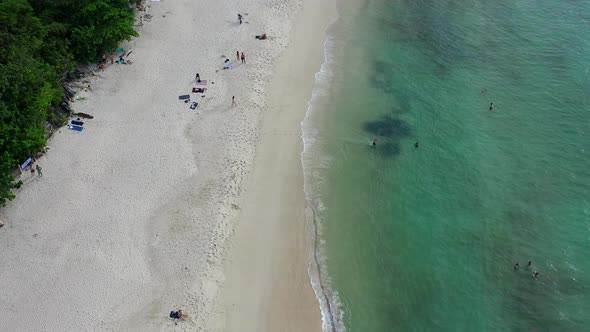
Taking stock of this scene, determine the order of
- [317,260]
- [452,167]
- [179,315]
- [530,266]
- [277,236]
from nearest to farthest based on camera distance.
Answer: [179,315] < [317,260] < [530,266] < [277,236] < [452,167]

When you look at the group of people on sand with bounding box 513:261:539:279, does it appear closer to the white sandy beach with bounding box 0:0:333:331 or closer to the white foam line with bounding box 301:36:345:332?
the white foam line with bounding box 301:36:345:332

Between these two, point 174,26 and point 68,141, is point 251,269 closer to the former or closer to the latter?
point 68,141

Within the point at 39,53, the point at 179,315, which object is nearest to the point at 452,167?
the point at 179,315

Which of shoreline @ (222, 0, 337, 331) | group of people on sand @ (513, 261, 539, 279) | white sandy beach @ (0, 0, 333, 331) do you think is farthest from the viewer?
group of people on sand @ (513, 261, 539, 279)

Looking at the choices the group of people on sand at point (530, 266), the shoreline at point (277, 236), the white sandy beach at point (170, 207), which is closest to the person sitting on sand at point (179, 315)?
the white sandy beach at point (170, 207)

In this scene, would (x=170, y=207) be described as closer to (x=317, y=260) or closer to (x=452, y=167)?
(x=317, y=260)

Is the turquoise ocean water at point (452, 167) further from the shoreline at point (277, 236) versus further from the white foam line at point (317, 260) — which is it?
the shoreline at point (277, 236)

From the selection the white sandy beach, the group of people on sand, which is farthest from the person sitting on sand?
the group of people on sand
